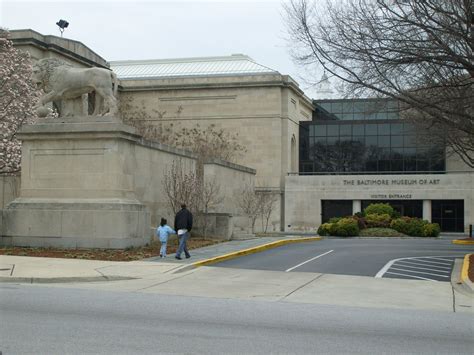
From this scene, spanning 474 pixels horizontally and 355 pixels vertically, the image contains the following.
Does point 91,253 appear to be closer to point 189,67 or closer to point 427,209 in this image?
point 427,209

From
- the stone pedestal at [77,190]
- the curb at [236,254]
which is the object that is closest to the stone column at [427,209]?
the curb at [236,254]

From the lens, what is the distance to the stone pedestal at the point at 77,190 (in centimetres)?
1973

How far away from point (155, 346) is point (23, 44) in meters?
40.8

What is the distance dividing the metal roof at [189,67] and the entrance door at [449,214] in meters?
19.6

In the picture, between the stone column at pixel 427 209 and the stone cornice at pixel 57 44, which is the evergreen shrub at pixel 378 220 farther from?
the stone cornice at pixel 57 44

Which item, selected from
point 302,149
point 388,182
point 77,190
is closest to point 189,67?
point 302,149

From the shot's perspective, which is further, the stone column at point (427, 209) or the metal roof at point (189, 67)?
the metal roof at point (189, 67)

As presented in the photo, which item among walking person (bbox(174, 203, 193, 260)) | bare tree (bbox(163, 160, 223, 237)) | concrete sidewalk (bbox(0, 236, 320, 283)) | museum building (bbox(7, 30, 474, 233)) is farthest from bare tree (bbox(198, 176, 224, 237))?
museum building (bbox(7, 30, 474, 233))

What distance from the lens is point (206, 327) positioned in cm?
910

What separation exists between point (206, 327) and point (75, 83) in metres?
14.1

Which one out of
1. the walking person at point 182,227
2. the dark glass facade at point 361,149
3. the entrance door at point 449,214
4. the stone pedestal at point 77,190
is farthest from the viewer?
the dark glass facade at point 361,149

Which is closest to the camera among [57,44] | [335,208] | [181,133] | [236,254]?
[236,254]

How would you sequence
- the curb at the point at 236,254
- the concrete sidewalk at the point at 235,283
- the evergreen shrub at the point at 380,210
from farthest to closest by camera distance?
the evergreen shrub at the point at 380,210, the curb at the point at 236,254, the concrete sidewalk at the point at 235,283

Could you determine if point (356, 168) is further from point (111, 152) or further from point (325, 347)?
point (325, 347)
